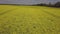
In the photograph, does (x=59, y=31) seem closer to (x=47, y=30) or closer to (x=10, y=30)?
(x=47, y=30)

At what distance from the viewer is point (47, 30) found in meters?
0.66

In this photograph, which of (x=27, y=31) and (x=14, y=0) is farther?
(x=14, y=0)

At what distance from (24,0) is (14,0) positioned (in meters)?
0.19

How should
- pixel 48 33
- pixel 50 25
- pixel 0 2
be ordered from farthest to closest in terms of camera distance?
pixel 0 2
pixel 50 25
pixel 48 33

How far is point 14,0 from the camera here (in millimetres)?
1843

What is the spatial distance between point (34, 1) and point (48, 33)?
4.06ft

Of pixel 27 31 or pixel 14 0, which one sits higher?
pixel 27 31

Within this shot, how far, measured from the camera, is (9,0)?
1.83 meters

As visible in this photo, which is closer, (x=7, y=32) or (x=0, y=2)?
(x=7, y=32)

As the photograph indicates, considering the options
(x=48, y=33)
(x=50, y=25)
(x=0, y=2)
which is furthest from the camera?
(x=0, y=2)

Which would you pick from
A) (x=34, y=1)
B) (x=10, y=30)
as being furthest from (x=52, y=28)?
(x=34, y=1)

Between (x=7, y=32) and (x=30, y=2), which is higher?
(x=7, y=32)

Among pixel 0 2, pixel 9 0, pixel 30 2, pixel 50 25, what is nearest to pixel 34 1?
pixel 30 2

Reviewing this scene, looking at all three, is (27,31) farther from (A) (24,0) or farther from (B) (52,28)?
(A) (24,0)
